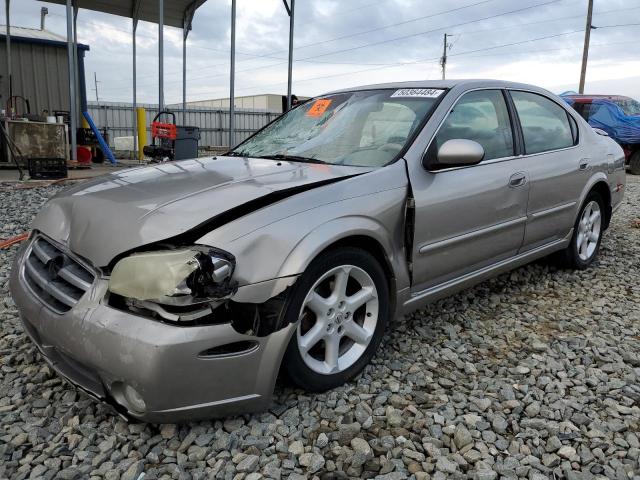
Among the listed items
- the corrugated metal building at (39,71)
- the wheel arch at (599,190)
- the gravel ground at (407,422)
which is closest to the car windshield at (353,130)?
the gravel ground at (407,422)

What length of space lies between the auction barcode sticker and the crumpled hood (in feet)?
2.57

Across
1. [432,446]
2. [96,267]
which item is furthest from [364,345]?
[96,267]

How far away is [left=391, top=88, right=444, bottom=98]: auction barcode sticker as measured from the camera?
3025mm

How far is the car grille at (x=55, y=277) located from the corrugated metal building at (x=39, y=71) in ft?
41.4

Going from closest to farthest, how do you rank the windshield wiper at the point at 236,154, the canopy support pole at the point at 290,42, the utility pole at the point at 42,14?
the windshield wiper at the point at 236,154
the canopy support pole at the point at 290,42
the utility pole at the point at 42,14

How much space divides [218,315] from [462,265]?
1607 mm

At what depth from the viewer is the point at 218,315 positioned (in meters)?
1.87

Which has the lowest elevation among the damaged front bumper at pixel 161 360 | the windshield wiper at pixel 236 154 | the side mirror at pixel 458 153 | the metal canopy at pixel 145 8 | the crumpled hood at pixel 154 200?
the damaged front bumper at pixel 161 360

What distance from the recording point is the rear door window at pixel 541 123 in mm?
3518

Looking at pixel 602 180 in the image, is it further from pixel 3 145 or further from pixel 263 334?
pixel 3 145

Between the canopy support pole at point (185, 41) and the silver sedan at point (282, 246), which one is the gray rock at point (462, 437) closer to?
the silver sedan at point (282, 246)

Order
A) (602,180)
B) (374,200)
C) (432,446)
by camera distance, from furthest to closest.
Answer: (602,180) → (374,200) → (432,446)

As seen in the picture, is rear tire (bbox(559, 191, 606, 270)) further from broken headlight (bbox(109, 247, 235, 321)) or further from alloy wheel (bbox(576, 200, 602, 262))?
broken headlight (bbox(109, 247, 235, 321))

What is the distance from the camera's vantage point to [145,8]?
13367 millimetres
